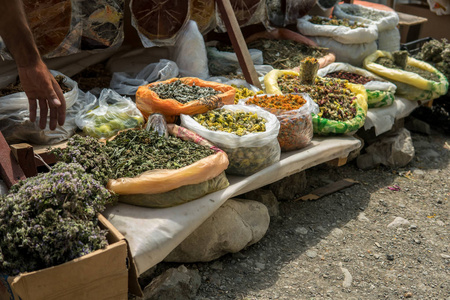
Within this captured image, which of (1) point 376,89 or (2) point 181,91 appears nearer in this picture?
(2) point 181,91

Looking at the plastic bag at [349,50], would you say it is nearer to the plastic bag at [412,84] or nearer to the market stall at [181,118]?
the market stall at [181,118]

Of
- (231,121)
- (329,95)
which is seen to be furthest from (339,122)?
(231,121)

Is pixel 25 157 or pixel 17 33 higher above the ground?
pixel 17 33

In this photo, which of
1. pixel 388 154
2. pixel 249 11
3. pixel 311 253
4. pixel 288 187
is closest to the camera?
pixel 311 253

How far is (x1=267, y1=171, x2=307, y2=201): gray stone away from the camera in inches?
140

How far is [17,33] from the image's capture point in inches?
82.9

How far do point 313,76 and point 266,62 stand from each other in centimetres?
84

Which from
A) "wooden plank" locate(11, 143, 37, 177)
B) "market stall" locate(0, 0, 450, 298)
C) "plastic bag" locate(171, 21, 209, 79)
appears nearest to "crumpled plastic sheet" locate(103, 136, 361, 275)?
"market stall" locate(0, 0, 450, 298)

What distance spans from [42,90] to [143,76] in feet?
5.82

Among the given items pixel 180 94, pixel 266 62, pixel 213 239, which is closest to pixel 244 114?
pixel 180 94

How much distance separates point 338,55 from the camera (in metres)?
5.00

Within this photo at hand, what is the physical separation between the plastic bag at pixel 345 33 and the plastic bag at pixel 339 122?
89 cm

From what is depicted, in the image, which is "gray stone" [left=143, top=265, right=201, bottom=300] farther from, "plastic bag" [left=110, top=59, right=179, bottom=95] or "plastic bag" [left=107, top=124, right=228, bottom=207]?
"plastic bag" [left=110, top=59, right=179, bottom=95]

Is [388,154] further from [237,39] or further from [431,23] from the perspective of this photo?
[431,23]
